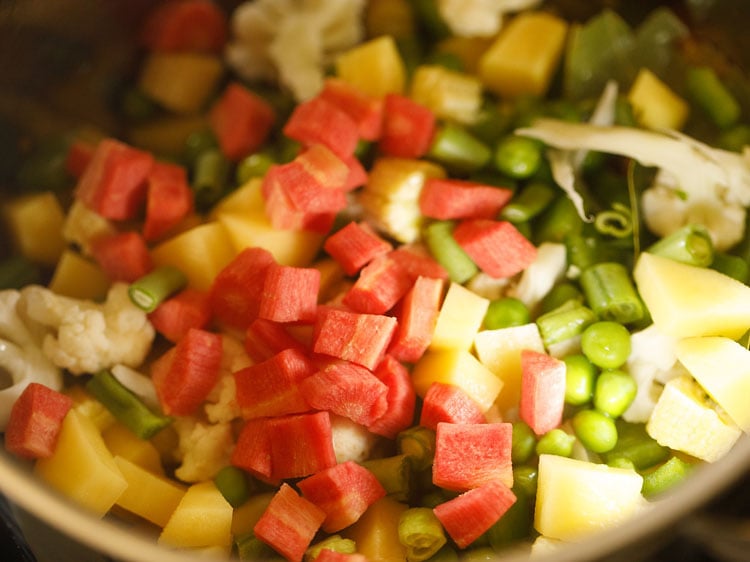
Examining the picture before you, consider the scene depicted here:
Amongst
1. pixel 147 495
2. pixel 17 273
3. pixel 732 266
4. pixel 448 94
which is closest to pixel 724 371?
pixel 732 266

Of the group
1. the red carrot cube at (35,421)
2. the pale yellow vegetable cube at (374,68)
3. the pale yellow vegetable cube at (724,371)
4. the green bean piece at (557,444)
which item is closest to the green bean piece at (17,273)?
the red carrot cube at (35,421)

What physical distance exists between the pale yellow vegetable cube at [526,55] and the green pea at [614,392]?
0.93m

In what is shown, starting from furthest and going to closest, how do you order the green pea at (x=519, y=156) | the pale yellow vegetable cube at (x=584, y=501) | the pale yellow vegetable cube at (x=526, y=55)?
the pale yellow vegetable cube at (x=526, y=55)
the green pea at (x=519, y=156)
the pale yellow vegetable cube at (x=584, y=501)

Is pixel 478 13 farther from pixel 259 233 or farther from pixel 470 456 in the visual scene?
pixel 470 456

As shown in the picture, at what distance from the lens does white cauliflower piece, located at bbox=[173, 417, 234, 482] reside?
1.82 meters

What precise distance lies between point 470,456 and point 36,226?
52.7 inches

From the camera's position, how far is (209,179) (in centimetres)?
226

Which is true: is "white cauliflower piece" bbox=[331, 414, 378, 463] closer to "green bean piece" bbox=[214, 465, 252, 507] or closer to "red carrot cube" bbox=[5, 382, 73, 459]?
"green bean piece" bbox=[214, 465, 252, 507]

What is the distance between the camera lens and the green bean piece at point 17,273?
2.07m

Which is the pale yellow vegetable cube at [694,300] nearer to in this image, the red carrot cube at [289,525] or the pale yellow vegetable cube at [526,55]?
the pale yellow vegetable cube at [526,55]

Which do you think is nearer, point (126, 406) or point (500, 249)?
point (126, 406)

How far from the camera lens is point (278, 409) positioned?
1760mm

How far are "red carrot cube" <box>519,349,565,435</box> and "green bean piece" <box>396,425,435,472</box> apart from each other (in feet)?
0.72

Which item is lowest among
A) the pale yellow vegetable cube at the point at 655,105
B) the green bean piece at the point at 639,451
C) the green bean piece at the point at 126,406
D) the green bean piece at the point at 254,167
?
the green bean piece at the point at 639,451
